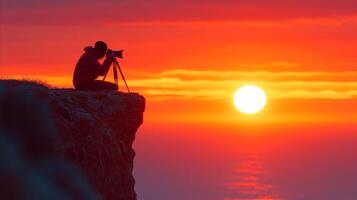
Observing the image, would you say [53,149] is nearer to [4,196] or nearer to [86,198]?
[86,198]

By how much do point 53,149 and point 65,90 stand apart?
5.41 metres

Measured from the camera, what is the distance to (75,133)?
1353 inches

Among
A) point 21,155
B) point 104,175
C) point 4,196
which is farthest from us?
point 104,175

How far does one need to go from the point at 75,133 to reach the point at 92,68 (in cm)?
485

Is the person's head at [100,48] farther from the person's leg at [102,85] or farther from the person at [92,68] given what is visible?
the person's leg at [102,85]

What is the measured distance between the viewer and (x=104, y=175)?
35875 mm

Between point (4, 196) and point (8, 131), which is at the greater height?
point (8, 131)

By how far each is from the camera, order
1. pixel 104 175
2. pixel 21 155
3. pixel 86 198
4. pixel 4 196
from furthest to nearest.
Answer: pixel 104 175 < pixel 86 198 < pixel 21 155 < pixel 4 196

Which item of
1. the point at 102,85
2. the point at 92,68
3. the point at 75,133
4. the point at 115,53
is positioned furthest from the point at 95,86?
the point at 75,133

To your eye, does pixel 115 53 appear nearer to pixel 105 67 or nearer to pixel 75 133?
pixel 105 67

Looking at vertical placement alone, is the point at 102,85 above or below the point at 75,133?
above

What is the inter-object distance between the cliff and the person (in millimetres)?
877

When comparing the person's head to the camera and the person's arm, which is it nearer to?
the camera

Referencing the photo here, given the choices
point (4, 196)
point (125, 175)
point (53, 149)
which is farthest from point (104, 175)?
point (4, 196)
